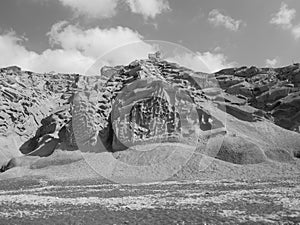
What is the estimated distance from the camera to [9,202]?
91.1ft

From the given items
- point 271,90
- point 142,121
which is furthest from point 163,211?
point 271,90

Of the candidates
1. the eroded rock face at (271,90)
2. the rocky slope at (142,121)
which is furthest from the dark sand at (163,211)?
the eroded rock face at (271,90)

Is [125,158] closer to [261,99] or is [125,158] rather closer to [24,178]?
[24,178]

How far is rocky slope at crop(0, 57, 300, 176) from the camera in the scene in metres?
66.8

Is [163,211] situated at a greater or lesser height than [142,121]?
lesser

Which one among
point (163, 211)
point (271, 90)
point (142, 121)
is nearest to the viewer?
point (163, 211)

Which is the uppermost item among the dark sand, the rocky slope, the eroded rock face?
the eroded rock face

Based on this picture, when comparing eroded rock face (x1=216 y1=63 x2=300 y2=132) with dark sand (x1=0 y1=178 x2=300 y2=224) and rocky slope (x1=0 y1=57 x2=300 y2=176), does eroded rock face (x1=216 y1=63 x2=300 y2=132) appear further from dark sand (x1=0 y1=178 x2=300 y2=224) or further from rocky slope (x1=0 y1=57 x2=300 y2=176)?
dark sand (x1=0 y1=178 x2=300 y2=224)

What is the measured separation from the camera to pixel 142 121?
237 ft

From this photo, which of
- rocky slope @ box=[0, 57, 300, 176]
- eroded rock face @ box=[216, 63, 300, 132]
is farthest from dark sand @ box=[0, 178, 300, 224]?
eroded rock face @ box=[216, 63, 300, 132]

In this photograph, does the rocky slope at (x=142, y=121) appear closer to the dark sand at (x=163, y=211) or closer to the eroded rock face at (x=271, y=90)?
the eroded rock face at (x=271, y=90)

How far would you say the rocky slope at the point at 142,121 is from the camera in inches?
2630

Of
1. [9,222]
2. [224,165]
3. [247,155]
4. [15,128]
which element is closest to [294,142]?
[247,155]

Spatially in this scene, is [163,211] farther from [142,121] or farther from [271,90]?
[271,90]
